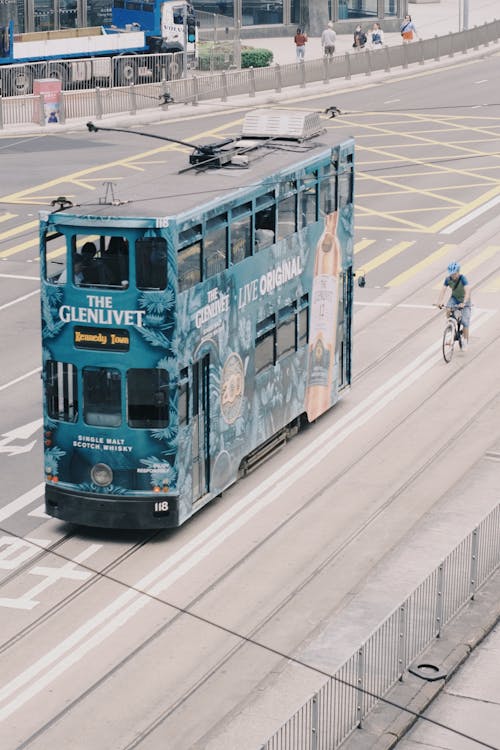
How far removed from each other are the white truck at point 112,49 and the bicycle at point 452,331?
98.0 ft

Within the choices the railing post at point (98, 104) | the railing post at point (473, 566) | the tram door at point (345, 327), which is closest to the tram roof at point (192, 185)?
the tram door at point (345, 327)

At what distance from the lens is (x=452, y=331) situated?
27297 mm

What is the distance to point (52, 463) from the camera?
751 inches

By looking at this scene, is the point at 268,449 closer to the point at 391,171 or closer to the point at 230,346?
the point at 230,346

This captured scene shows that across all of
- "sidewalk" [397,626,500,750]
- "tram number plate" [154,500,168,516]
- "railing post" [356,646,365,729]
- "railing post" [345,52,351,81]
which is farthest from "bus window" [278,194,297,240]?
"railing post" [345,52,351,81]

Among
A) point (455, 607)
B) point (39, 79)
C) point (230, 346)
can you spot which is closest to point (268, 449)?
point (230, 346)

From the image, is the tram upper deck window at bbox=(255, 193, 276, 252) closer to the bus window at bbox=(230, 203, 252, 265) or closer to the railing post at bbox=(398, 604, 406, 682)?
the bus window at bbox=(230, 203, 252, 265)

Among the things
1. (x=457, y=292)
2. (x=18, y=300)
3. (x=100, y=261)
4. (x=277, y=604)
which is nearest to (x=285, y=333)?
(x=100, y=261)

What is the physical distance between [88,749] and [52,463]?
5065mm

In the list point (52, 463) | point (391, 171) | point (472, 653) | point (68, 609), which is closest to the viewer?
point (472, 653)

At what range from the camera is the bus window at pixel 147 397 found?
60.6ft

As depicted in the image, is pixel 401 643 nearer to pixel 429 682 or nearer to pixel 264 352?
pixel 429 682

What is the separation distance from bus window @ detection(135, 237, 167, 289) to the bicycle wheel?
9.98 meters

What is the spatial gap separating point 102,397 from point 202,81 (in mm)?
37228
